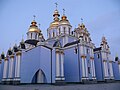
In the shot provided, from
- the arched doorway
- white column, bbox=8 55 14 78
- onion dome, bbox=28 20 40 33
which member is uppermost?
onion dome, bbox=28 20 40 33

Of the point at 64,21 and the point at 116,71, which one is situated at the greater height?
the point at 64,21

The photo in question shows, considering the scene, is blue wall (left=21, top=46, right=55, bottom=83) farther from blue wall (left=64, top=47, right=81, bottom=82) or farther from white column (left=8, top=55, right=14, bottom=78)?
blue wall (left=64, top=47, right=81, bottom=82)

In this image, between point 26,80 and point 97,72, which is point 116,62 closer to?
point 97,72

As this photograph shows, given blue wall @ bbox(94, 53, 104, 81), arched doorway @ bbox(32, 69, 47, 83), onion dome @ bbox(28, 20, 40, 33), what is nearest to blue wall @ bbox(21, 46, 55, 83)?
arched doorway @ bbox(32, 69, 47, 83)

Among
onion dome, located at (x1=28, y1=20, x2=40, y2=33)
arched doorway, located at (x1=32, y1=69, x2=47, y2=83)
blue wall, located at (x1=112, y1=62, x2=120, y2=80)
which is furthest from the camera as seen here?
blue wall, located at (x1=112, y1=62, x2=120, y2=80)

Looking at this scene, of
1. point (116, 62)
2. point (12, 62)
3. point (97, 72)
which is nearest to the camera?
point (12, 62)

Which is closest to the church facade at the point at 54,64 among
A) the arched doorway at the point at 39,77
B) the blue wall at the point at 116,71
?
the arched doorway at the point at 39,77

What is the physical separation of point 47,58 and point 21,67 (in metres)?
3.63

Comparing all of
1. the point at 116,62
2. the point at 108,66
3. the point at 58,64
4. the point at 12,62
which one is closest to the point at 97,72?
the point at 108,66

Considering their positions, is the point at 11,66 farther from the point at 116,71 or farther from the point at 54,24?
the point at 116,71

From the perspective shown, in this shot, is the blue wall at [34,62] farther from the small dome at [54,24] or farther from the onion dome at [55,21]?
the onion dome at [55,21]

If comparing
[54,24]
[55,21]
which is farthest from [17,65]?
[55,21]

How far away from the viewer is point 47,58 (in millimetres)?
16297

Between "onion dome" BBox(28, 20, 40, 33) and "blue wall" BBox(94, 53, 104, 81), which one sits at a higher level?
"onion dome" BBox(28, 20, 40, 33)
